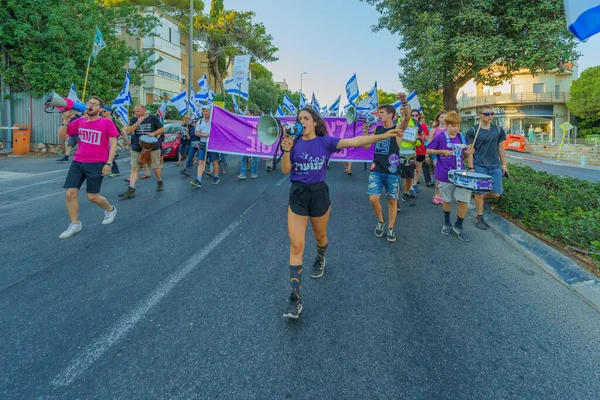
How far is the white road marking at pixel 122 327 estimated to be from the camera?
220cm

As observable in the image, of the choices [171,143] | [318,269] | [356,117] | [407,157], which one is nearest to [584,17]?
[356,117]

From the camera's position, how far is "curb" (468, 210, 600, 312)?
3498 millimetres

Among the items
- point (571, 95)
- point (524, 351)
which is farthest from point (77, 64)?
point (571, 95)

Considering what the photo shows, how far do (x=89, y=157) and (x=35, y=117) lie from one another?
1385 cm

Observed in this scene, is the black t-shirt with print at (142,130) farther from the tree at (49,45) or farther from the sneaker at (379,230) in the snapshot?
the tree at (49,45)

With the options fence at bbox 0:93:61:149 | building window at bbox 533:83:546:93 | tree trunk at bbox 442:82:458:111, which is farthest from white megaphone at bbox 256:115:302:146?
building window at bbox 533:83:546:93

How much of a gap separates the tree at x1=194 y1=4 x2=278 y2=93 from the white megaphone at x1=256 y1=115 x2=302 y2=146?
36.0 meters

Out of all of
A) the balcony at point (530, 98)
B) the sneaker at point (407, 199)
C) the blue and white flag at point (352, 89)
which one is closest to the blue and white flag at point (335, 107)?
the blue and white flag at point (352, 89)

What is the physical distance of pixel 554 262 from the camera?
13.8 ft

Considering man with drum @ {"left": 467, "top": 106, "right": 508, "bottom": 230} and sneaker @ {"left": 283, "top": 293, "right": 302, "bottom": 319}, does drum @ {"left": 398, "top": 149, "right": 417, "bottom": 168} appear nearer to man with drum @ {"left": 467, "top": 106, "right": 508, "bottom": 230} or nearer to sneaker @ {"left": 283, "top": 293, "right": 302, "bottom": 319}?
man with drum @ {"left": 467, "top": 106, "right": 508, "bottom": 230}

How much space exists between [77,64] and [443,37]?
607 inches

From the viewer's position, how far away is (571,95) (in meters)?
39.5

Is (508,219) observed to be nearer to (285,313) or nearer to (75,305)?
(285,313)

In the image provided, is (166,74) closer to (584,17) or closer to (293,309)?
(293,309)
